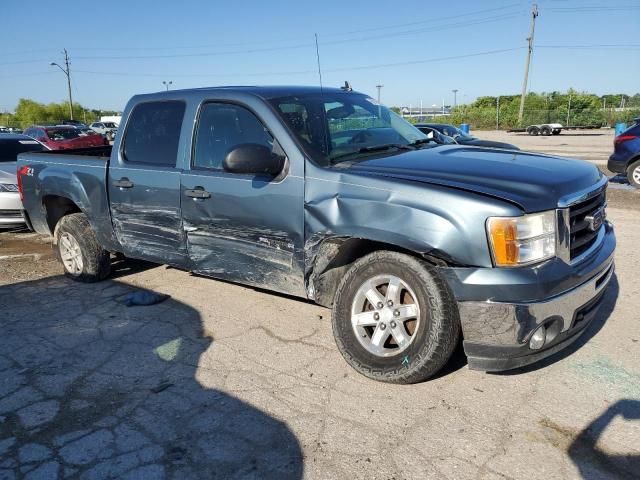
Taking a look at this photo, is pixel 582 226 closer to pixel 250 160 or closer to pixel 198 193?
pixel 250 160

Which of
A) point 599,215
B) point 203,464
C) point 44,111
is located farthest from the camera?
point 44,111

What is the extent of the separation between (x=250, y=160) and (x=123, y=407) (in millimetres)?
1704

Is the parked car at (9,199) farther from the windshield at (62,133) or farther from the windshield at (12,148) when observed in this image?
the windshield at (62,133)

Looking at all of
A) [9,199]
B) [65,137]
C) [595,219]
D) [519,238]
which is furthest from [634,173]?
[65,137]

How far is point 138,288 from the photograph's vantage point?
542 cm

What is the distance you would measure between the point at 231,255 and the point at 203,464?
1744mm

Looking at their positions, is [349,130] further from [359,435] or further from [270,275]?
[359,435]

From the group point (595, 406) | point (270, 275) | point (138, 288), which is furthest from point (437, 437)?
point (138, 288)

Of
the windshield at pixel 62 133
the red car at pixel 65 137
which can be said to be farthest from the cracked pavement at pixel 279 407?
the windshield at pixel 62 133

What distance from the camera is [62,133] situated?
21.5m

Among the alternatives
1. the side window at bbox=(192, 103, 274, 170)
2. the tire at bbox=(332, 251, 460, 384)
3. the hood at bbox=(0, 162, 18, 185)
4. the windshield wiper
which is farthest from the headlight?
the hood at bbox=(0, 162, 18, 185)

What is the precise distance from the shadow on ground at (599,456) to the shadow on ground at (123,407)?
135 cm

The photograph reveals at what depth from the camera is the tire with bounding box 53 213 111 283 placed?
5.44 m

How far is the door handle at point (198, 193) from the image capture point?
409 cm
